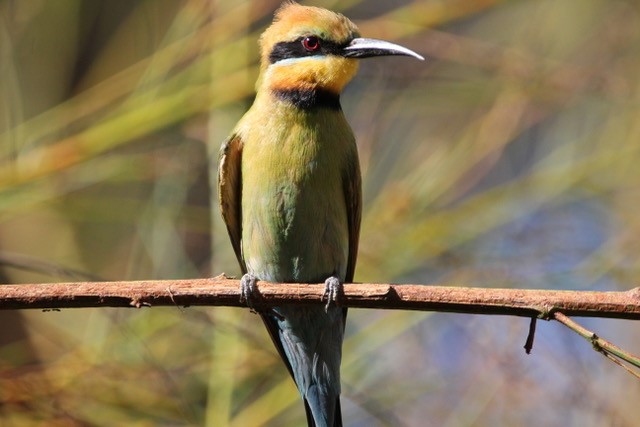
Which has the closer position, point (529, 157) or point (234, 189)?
point (234, 189)

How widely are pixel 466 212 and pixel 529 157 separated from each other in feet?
4.17

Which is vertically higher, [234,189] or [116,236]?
[116,236]

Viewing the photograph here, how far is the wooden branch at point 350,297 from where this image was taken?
2.57 meters

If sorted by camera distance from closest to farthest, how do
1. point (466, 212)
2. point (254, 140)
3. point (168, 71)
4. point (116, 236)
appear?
point (254, 140) < point (168, 71) < point (466, 212) < point (116, 236)

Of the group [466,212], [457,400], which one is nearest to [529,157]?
[466,212]

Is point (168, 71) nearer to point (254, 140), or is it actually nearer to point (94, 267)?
point (254, 140)

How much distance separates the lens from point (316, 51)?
4.04m

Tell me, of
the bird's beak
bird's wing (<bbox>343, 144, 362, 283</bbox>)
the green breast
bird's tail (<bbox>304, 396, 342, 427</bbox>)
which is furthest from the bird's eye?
bird's tail (<bbox>304, 396, 342, 427</bbox>)

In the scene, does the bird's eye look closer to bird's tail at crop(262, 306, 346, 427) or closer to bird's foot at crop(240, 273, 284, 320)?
bird's tail at crop(262, 306, 346, 427)

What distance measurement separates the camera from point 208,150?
4594mm

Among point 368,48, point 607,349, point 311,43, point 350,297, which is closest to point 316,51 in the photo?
point 311,43

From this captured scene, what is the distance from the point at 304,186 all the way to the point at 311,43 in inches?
25.4

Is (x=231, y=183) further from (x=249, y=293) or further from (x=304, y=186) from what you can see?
(x=249, y=293)

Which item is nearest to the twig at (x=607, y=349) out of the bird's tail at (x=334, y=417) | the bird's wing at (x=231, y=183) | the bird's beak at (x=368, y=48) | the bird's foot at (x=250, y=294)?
the bird's foot at (x=250, y=294)
